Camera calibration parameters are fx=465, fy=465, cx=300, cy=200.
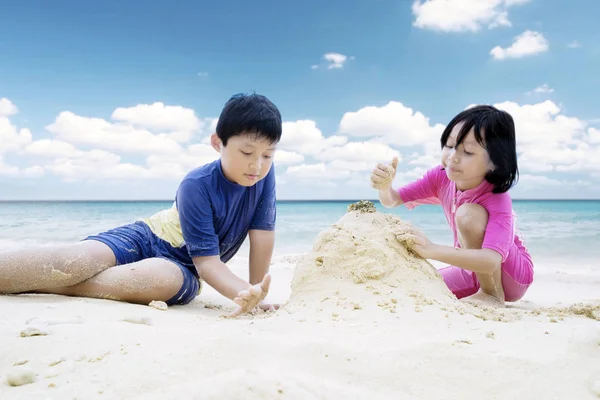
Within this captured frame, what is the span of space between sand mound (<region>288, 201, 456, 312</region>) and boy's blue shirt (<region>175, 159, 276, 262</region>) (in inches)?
29.1

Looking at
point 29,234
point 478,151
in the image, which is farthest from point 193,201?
point 29,234

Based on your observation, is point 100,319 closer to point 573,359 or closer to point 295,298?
point 295,298

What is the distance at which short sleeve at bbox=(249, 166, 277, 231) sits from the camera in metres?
3.22

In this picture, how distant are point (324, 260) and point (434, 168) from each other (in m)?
1.47

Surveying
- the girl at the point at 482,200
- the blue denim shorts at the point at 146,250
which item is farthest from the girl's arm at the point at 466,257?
the blue denim shorts at the point at 146,250

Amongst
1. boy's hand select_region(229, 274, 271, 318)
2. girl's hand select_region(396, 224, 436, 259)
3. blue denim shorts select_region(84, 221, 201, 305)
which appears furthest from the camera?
blue denim shorts select_region(84, 221, 201, 305)

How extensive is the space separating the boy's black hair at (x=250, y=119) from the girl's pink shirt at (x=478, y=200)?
1.19 m

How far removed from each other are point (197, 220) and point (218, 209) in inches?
7.1

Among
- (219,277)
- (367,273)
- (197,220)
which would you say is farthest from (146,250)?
(367,273)

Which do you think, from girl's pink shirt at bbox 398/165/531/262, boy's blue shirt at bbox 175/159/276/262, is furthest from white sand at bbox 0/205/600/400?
boy's blue shirt at bbox 175/159/276/262

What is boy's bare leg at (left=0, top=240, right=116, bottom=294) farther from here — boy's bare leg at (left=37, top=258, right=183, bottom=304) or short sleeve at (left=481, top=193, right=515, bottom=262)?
short sleeve at (left=481, top=193, right=515, bottom=262)

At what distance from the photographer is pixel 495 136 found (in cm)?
266

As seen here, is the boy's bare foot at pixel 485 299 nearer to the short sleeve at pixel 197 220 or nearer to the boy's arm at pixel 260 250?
the boy's arm at pixel 260 250

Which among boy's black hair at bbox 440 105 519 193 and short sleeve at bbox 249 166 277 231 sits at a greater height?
boy's black hair at bbox 440 105 519 193
